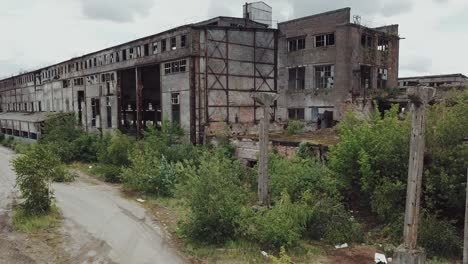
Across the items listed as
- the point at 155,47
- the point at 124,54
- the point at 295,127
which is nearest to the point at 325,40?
the point at 295,127

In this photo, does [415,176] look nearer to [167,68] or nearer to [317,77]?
[317,77]

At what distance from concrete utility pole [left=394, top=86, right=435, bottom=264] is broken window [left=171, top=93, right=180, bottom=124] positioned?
21921mm

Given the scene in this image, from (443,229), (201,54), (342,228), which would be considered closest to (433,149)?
(443,229)

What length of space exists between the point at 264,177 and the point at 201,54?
15978mm

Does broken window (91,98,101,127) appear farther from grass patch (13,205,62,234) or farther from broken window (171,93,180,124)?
grass patch (13,205,62,234)

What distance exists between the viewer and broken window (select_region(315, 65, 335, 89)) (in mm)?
27411

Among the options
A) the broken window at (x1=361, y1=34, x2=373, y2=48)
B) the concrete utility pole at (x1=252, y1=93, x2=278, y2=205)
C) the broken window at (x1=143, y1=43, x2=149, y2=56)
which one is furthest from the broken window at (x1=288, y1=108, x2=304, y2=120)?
the concrete utility pole at (x1=252, y1=93, x2=278, y2=205)

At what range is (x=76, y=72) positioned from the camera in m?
43.0

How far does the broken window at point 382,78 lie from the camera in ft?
96.9

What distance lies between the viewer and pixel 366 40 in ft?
92.0

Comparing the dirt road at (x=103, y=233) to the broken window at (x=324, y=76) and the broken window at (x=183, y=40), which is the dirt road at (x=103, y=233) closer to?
the broken window at (x=183, y=40)

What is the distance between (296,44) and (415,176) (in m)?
22.7

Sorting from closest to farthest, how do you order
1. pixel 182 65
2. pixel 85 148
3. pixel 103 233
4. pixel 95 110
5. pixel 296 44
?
pixel 103 233
pixel 182 65
pixel 296 44
pixel 85 148
pixel 95 110

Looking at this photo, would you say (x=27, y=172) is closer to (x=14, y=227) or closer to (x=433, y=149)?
(x=14, y=227)
